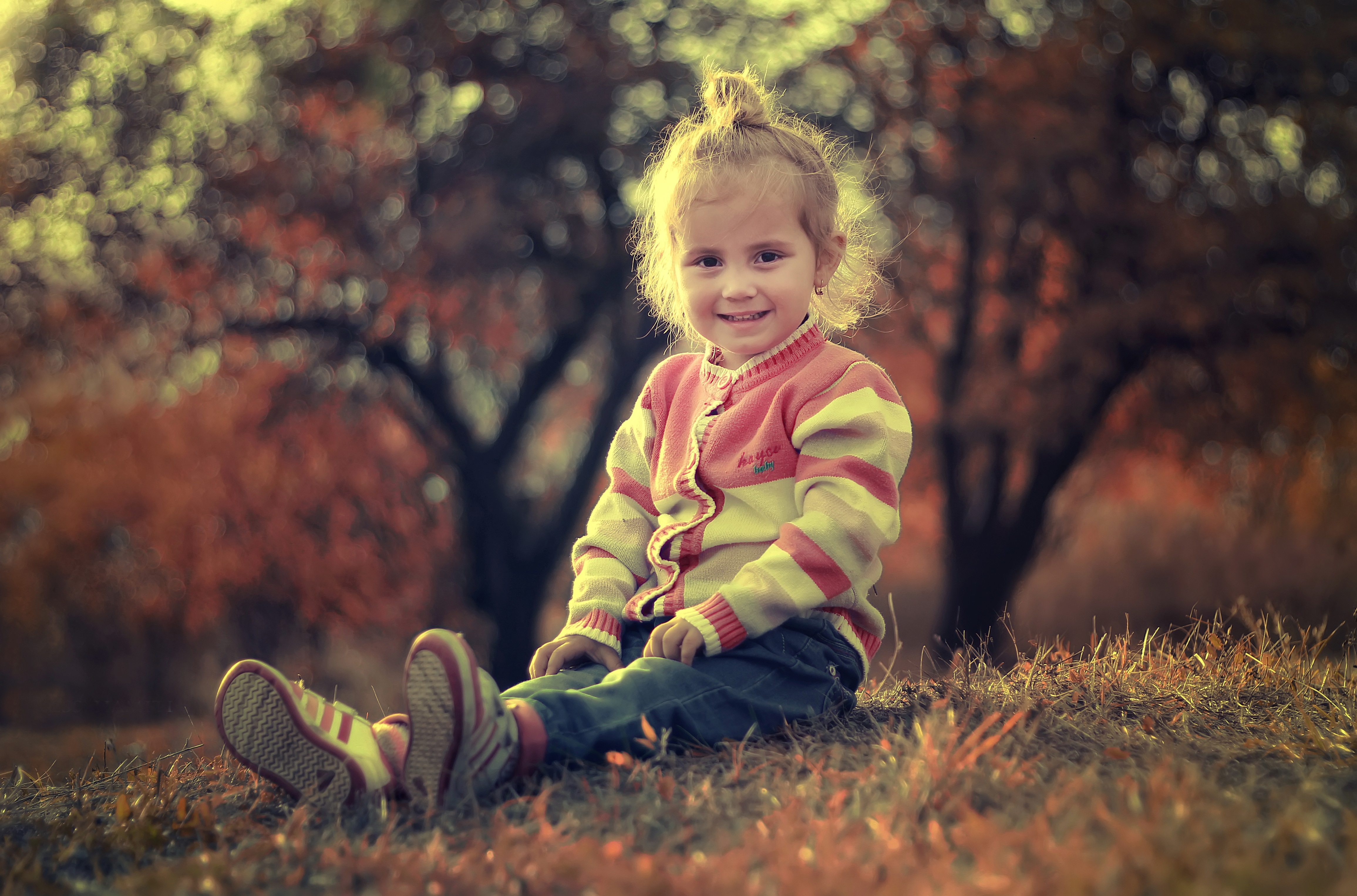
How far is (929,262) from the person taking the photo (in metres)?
8.16

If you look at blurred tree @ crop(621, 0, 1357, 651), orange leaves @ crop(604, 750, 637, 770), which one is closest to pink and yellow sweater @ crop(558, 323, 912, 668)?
orange leaves @ crop(604, 750, 637, 770)

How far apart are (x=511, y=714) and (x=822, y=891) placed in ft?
2.78

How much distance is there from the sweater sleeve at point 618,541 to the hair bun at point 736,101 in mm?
743

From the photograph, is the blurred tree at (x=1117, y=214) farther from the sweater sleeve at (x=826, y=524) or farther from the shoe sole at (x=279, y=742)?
the shoe sole at (x=279, y=742)

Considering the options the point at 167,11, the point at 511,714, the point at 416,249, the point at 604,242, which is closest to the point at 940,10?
the point at 604,242

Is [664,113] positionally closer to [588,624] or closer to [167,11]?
[167,11]

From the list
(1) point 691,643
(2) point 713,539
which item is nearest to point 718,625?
(1) point 691,643

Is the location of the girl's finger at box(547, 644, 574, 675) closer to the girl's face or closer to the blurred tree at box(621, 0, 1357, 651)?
the girl's face

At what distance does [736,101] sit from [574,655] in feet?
4.78

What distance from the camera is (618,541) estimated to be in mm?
2625

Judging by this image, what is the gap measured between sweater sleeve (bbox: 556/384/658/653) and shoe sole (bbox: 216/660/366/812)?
25.1 inches

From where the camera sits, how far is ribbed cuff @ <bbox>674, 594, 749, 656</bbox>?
217 cm

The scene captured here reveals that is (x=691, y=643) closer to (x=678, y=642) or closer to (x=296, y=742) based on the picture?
(x=678, y=642)

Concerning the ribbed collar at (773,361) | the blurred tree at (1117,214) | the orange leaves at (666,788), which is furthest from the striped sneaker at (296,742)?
the blurred tree at (1117,214)
